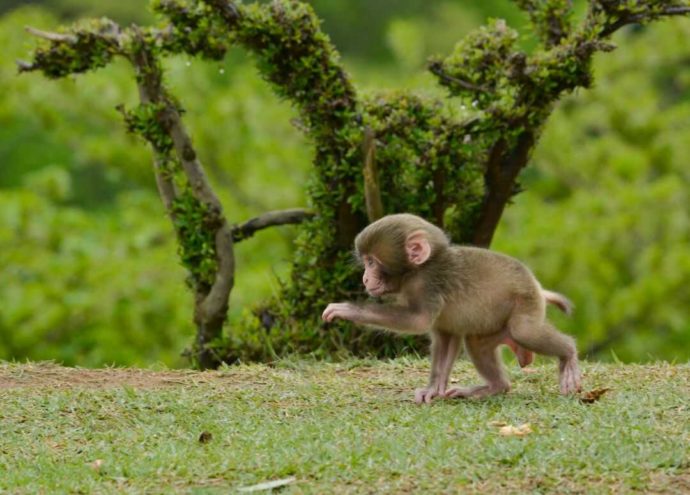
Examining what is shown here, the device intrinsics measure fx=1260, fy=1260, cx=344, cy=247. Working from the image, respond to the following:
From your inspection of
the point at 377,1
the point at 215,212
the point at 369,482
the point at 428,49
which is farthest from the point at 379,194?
the point at 377,1

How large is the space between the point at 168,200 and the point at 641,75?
10.7 m

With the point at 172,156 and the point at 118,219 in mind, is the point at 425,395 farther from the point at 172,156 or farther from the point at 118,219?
the point at 118,219

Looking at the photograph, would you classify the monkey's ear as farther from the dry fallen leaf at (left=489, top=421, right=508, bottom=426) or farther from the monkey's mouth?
the dry fallen leaf at (left=489, top=421, right=508, bottom=426)

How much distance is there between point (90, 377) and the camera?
8102 mm

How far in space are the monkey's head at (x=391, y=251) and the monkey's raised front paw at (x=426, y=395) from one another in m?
0.62

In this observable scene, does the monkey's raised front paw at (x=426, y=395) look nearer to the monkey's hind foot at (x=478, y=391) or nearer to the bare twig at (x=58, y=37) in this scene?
the monkey's hind foot at (x=478, y=391)

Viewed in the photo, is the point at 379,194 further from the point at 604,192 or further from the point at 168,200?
the point at 604,192

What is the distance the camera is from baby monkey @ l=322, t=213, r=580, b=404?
702 centimetres

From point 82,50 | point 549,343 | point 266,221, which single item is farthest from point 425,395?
point 82,50

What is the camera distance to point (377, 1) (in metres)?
23.0

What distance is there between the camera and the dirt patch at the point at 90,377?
7840 millimetres

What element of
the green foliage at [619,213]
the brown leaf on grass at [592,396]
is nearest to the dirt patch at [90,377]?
the brown leaf on grass at [592,396]

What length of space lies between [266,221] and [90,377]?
2654 mm

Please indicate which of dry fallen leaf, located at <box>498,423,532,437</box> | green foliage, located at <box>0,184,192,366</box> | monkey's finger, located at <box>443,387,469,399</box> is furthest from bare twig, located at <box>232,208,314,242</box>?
green foliage, located at <box>0,184,192,366</box>
